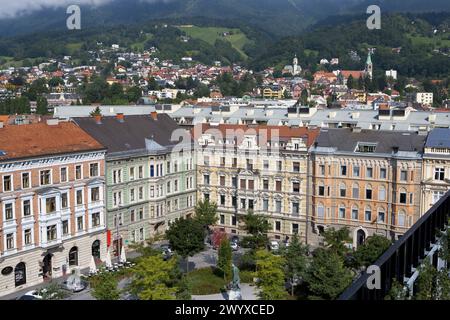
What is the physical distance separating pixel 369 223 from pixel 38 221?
26.6 m

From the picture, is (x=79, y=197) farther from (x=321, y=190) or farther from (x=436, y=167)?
(x=436, y=167)

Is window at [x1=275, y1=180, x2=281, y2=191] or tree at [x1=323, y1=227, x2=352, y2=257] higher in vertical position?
window at [x1=275, y1=180, x2=281, y2=191]

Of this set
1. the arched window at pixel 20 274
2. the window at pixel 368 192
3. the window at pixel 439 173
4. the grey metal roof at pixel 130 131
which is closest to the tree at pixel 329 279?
the window at pixel 439 173

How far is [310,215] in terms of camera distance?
57.3 meters

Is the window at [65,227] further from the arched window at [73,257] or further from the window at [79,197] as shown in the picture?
the window at [79,197]

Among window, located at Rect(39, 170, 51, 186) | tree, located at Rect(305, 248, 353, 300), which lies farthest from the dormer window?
window, located at Rect(39, 170, 51, 186)

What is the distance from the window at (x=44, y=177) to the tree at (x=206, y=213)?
13.4 meters

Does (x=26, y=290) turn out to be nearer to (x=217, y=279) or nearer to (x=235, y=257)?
(x=217, y=279)

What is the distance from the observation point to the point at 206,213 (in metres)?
56.4

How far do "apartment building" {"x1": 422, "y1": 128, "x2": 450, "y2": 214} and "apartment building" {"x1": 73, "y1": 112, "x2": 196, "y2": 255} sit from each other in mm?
21375

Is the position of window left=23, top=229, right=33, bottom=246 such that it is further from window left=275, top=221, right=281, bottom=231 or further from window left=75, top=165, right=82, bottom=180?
window left=275, top=221, right=281, bottom=231

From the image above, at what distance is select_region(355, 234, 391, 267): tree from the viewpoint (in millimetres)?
42562

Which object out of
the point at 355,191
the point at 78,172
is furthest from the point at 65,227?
the point at 355,191

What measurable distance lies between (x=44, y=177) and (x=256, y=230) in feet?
55.6
